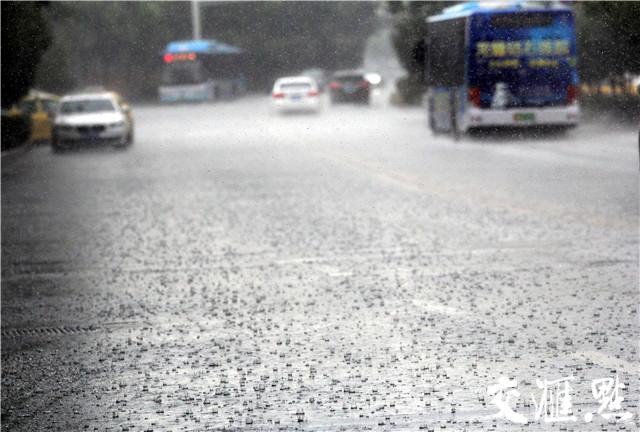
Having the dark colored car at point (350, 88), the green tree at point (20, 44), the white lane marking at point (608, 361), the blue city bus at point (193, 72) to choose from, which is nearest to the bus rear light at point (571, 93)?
the green tree at point (20, 44)

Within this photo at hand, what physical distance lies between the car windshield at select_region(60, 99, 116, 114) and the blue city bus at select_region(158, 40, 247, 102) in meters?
32.1

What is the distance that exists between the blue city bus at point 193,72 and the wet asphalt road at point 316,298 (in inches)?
1804

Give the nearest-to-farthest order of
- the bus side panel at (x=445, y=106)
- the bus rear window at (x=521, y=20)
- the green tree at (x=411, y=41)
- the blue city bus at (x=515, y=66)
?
the blue city bus at (x=515, y=66) < the bus rear window at (x=521, y=20) < the bus side panel at (x=445, y=106) < the green tree at (x=411, y=41)

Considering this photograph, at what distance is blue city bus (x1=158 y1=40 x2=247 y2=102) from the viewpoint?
6781cm

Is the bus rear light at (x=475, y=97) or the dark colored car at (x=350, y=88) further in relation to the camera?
the dark colored car at (x=350, y=88)

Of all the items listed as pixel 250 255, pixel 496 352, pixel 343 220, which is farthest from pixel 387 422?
pixel 343 220

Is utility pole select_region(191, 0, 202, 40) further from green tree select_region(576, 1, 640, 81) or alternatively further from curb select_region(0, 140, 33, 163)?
curb select_region(0, 140, 33, 163)

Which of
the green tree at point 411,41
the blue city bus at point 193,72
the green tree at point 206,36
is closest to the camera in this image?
the green tree at point 411,41

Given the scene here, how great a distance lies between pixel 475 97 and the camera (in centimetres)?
3203

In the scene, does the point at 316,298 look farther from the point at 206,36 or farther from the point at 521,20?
the point at 206,36

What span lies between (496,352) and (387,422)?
1673 mm

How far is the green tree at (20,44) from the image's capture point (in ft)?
106

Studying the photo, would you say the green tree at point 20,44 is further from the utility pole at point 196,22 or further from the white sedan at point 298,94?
the utility pole at point 196,22

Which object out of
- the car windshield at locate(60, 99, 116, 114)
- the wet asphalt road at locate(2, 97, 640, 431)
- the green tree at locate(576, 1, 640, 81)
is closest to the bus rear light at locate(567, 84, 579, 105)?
the green tree at locate(576, 1, 640, 81)
